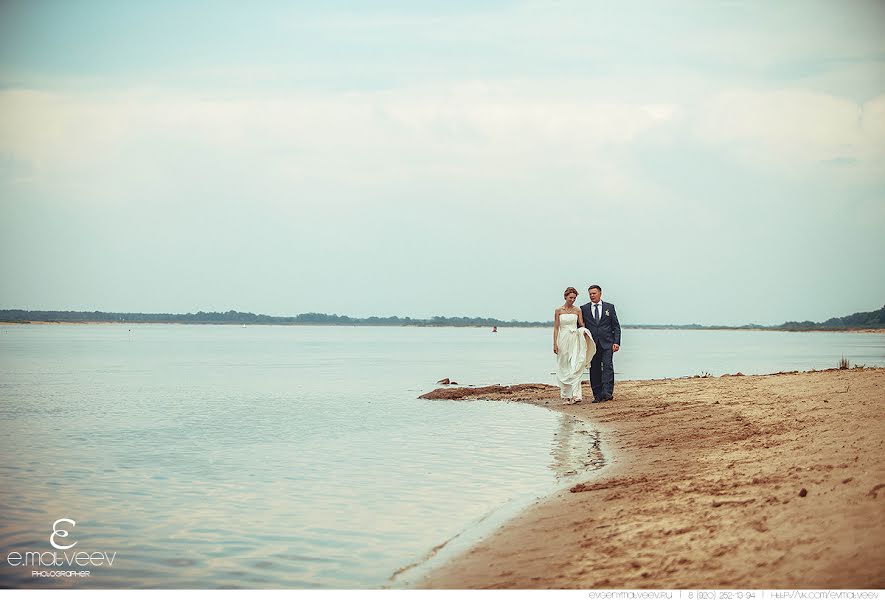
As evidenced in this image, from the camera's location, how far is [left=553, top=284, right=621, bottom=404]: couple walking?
719 inches

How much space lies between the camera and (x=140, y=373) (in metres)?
36.0

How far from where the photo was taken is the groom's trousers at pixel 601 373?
1845 cm

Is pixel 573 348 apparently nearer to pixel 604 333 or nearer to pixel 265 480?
pixel 604 333

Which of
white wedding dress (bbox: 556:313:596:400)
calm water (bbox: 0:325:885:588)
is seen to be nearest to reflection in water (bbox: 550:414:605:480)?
calm water (bbox: 0:325:885:588)

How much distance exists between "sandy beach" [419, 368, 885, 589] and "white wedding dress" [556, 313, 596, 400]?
17.5ft

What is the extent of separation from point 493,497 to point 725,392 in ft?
31.3

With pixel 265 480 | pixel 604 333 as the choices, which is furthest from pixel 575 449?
pixel 604 333

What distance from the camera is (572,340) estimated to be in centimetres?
1866

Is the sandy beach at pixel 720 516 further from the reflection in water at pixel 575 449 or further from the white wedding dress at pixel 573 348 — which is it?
the white wedding dress at pixel 573 348

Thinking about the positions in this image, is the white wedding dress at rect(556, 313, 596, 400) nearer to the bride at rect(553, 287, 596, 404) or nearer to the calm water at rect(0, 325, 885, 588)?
the bride at rect(553, 287, 596, 404)

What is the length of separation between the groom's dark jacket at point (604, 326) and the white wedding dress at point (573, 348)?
5.7 inches

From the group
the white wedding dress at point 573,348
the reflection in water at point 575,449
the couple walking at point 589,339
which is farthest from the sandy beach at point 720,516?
the white wedding dress at point 573,348
